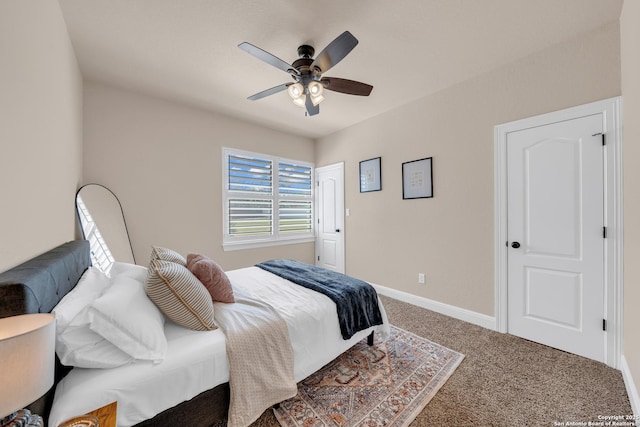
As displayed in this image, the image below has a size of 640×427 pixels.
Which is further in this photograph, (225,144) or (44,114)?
(225,144)

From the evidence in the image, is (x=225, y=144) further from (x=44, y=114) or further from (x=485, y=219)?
(x=485, y=219)

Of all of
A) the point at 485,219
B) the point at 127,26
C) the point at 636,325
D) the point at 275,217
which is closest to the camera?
the point at 636,325

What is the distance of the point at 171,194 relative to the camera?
3.17 m

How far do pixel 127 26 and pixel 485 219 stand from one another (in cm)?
360

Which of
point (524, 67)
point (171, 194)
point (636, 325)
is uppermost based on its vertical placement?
point (524, 67)

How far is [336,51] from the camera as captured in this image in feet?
5.61

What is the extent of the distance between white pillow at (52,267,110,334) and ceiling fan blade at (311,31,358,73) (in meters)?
1.98

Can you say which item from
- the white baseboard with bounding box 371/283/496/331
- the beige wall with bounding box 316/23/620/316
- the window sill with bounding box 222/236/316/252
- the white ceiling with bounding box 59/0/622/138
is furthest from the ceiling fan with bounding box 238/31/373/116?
the white baseboard with bounding box 371/283/496/331

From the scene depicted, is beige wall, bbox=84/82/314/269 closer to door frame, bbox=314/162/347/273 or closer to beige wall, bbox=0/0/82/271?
beige wall, bbox=0/0/82/271

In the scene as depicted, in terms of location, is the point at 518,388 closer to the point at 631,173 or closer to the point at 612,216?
the point at 612,216

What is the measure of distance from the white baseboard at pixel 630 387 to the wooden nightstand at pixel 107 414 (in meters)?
2.65

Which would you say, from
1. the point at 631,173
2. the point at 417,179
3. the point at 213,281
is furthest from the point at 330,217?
the point at 631,173

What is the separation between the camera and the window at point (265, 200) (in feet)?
12.2

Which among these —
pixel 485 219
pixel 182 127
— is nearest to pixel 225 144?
pixel 182 127
